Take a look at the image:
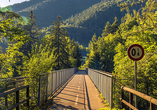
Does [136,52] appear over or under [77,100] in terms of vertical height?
over

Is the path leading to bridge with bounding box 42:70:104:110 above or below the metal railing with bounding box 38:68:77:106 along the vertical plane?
A: below

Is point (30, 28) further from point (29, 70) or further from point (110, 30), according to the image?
point (29, 70)

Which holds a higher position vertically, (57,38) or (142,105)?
(57,38)

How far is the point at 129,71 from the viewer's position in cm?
928

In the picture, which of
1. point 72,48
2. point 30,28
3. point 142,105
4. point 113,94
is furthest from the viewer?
point 72,48

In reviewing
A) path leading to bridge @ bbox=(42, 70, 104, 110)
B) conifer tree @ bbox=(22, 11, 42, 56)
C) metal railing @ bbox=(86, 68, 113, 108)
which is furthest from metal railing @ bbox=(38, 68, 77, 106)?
conifer tree @ bbox=(22, 11, 42, 56)

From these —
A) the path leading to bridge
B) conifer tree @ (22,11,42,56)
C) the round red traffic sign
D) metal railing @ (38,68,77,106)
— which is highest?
conifer tree @ (22,11,42,56)

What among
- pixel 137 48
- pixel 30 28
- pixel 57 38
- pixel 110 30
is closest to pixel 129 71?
pixel 137 48

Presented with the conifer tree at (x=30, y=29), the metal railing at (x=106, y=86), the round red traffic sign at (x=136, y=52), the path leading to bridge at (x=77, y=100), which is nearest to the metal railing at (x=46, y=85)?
the path leading to bridge at (x=77, y=100)

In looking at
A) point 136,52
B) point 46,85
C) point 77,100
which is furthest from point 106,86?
point 136,52

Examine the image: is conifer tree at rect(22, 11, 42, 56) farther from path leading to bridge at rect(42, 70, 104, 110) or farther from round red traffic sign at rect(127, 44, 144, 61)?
round red traffic sign at rect(127, 44, 144, 61)

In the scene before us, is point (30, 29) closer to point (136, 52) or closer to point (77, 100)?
point (77, 100)

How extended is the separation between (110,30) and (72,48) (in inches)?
1018

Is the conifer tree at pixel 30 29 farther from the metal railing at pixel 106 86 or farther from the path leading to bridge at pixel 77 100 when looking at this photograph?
the metal railing at pixel 106 86
